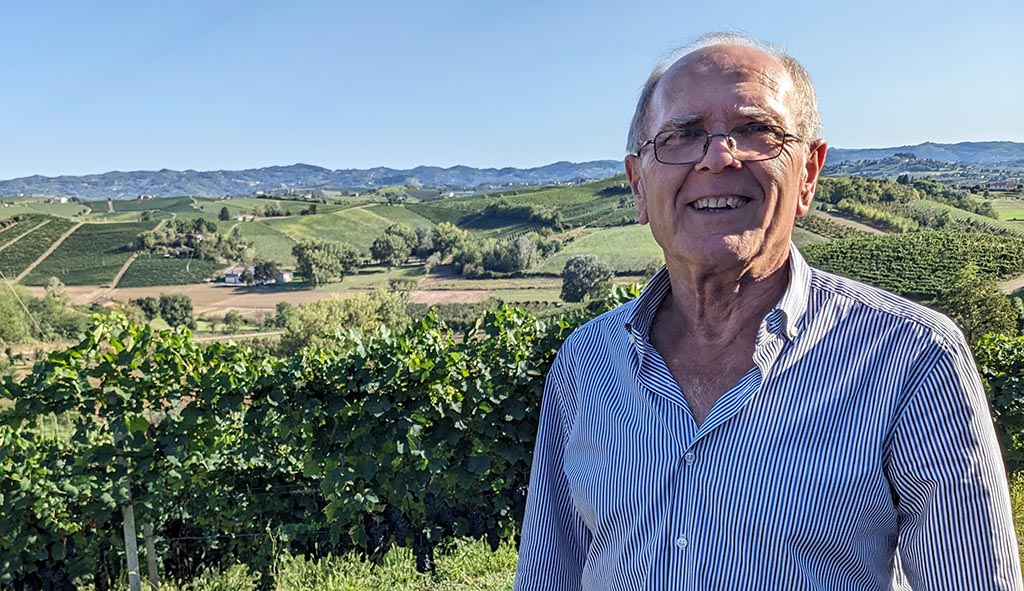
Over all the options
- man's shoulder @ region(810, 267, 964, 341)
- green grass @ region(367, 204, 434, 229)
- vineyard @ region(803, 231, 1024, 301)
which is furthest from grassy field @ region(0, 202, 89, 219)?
man's shoulder @ region(810, 267, 964, 341)

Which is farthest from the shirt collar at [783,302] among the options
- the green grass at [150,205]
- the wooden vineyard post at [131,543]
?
the green grass at [150,205]

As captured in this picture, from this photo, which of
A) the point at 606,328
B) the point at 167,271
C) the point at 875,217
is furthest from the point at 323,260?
the point at 606,328

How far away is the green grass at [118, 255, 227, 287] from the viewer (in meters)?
66.6

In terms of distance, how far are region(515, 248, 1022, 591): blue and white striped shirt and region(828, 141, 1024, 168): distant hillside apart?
2950 centimetres

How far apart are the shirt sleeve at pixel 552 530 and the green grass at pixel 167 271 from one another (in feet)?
237

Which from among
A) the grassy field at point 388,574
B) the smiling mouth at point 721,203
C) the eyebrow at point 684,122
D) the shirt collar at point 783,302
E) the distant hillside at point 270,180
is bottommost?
the grassy field at point 388,574

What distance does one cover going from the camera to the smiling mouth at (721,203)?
1457 millimetres

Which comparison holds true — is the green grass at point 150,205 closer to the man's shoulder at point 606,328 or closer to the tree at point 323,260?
the tree at point 323,260

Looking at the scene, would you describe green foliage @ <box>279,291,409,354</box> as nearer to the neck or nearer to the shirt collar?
the shirt collar

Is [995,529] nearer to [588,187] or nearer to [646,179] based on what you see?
[646,179]

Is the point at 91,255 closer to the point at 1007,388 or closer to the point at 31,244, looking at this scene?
the point at 31,244

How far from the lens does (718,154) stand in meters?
1.44

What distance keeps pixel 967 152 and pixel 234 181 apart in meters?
160

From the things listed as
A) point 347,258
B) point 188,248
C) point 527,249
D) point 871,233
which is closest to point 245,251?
point 188,248
